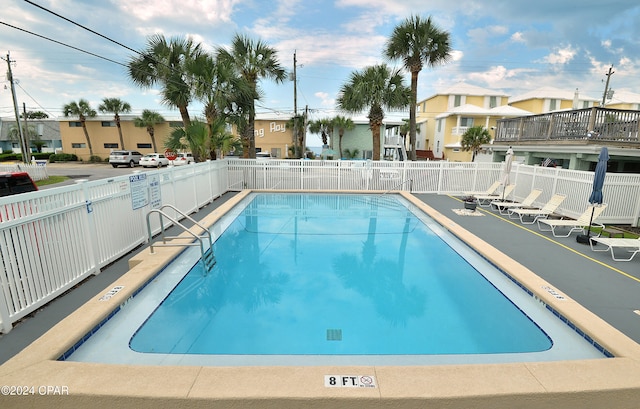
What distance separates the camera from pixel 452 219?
32.1 ft

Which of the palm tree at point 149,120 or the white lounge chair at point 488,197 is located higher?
the palm tree at point 149,120

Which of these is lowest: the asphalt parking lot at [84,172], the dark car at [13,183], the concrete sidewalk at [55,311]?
the asphalt parking lot at [84,172]

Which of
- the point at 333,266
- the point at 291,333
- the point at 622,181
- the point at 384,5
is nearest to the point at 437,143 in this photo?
the point at 384,5

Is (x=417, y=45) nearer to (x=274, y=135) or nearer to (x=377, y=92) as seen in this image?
(x=377, y=92)

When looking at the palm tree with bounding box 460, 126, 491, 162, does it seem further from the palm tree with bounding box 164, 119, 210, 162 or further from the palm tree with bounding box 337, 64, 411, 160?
the palm tree with bounding box 164, 119, 210, 162

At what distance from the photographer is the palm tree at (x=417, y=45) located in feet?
56.6

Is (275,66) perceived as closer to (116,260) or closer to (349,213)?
(349,213)

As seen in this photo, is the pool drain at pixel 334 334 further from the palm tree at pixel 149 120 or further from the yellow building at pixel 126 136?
the palm tree at pixel 149 120

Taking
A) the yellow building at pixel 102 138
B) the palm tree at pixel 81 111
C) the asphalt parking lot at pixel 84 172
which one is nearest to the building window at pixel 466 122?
the asphalt parking lot at pixel 84 172

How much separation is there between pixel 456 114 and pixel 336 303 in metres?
32.2

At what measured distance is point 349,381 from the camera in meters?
2.67

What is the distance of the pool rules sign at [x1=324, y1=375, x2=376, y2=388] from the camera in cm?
262

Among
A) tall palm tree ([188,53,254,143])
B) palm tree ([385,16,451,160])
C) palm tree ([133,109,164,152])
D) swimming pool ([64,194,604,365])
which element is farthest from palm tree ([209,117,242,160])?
palm tree ([133,109,164,152])

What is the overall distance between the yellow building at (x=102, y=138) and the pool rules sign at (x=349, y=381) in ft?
126
